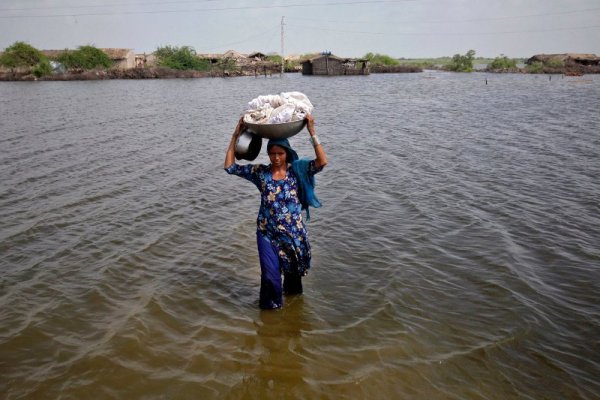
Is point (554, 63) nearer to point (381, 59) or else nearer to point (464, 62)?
point (464, 62)

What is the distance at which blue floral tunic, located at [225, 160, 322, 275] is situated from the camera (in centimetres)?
375

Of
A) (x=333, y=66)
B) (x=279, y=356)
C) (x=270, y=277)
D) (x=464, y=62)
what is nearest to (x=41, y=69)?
(x=333, y=66)

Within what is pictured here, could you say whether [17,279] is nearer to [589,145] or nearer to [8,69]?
[589,145]

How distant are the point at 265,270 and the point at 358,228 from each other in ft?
9.45

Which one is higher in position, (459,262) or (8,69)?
(8,69)

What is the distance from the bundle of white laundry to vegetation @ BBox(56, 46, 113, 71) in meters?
62.1

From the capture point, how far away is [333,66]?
64.3m

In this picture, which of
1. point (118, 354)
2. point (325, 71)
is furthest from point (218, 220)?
point (325, 71)

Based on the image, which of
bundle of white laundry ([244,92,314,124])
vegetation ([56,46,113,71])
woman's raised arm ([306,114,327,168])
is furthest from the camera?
vegetation ([56,46,113,71])

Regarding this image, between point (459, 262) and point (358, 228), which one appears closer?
point (459, 262)

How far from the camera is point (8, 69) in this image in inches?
2127

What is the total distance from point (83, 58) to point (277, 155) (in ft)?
207

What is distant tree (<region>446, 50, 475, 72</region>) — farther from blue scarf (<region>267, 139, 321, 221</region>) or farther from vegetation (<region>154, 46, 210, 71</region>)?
blue scarf (<region>267, 139, 321, 221</region>)

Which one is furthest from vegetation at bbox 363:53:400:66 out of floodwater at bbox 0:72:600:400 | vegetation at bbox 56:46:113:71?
floodwater at bbox 0:72:600:400
